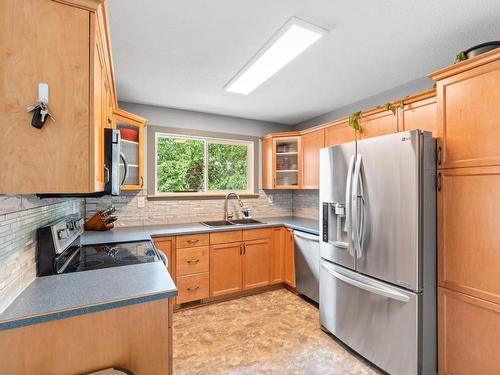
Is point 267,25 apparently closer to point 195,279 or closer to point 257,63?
point 257,63

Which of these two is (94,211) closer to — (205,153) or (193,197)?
(193,197)

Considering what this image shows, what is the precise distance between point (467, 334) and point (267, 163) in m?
2.78

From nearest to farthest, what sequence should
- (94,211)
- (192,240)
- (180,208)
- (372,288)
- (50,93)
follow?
1. (50,93)
2. (372,288)
3. (192,240)
4. (94,211)
5. (180,208)

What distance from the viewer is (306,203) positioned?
3.88 meters

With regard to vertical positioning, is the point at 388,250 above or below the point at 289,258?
above

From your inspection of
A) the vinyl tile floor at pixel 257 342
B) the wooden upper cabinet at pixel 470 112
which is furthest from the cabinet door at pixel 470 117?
the vinyl tile floor at pixel 257 342

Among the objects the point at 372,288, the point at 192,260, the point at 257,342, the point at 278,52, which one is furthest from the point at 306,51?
the point at 257,342

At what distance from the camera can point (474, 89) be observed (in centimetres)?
157

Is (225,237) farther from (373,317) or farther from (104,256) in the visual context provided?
(373,317)

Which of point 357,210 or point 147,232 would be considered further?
point 147,232

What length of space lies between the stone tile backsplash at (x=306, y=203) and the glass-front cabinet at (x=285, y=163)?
1.04ft

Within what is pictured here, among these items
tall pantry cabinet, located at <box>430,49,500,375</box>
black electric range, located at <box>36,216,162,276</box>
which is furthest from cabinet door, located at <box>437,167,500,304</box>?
black electric range, located at <box>36,216,162,276</box>

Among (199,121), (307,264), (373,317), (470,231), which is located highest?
(199,121)

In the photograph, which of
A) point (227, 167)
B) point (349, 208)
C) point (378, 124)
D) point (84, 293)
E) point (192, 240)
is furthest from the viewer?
point (227, 167)
